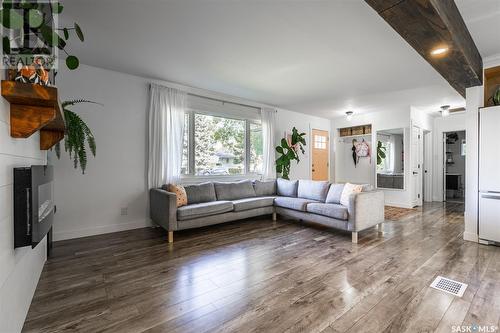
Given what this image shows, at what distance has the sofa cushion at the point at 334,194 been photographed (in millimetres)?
3766

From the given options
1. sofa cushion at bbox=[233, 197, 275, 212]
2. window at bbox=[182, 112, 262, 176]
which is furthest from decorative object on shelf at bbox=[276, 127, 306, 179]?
sofa cushion at bbox=[233, 197, 275, 212]

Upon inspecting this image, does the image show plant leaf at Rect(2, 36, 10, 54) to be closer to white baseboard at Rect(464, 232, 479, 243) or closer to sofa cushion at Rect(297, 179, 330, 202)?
sofa cushion at Rect(297, 179, 330, 202)

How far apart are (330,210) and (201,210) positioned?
6.44ft

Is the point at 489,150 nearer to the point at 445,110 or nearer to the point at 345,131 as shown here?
the point at 445,110

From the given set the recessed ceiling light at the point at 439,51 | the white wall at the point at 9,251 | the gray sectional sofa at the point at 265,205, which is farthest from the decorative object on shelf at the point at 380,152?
the white wall at the point at 9,251

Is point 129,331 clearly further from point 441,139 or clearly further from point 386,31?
point 441,139

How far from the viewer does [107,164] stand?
3625 mm

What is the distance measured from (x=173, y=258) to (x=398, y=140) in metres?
5.96

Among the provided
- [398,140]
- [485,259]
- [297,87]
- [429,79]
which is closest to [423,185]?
[398,140]

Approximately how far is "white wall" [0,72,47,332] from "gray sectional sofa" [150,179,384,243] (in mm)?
1756

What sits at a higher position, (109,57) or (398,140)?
(109,57)

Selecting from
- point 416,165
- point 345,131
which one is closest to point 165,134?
point 345,131

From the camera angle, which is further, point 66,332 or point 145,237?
point 145,237

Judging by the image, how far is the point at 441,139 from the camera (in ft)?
21.3
